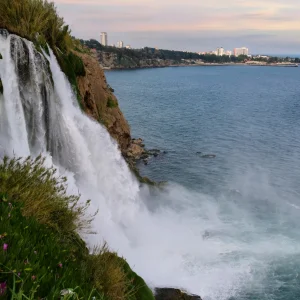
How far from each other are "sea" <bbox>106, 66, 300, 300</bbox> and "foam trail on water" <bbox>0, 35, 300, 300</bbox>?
9 cm

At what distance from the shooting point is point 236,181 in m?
27.4

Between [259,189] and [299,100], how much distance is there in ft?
163

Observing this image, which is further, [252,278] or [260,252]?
[260,252]

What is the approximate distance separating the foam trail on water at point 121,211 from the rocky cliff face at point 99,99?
2.83 metres

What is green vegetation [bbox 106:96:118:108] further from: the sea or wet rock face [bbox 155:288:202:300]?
wet rock face [bbox 155:288:202:300]

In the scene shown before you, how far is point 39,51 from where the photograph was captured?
429 inches

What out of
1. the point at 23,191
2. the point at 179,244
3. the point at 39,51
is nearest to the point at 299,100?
the point at 179,244

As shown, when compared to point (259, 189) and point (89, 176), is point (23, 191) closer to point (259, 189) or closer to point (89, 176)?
point (89, 176)

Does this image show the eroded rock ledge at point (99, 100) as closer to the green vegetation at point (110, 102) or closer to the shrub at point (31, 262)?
the green vegetation at point (110, 102)

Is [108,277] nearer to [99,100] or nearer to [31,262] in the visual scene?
[31,262]

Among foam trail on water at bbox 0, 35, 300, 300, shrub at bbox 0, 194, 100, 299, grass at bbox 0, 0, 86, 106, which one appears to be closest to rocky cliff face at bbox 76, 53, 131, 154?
grass at bbox 0, 0, 86, 106

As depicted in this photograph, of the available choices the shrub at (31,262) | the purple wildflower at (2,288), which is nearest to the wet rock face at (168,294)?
the shrub at (31,262)

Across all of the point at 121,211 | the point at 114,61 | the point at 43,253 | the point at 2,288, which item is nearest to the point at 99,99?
the point at 121,211

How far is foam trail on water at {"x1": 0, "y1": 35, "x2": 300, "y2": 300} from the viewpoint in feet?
32.7
